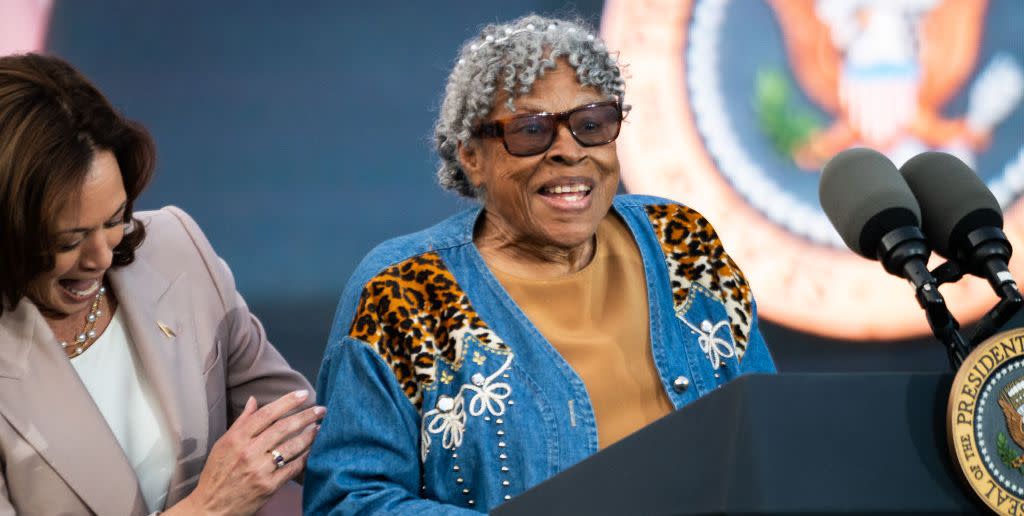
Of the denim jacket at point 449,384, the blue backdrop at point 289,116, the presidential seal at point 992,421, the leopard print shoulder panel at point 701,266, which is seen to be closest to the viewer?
the presidential seal at point 992,421

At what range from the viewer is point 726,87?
3127 mm

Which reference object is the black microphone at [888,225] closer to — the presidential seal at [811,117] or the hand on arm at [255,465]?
the hand on arm at [255,465]

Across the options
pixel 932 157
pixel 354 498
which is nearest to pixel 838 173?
pixel 932 157

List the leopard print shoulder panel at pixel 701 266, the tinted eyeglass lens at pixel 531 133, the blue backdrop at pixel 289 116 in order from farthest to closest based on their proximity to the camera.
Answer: the blue backdrop at pixel 289 116 → the leopard print shoulder panel at pixel 701 266 → the tinted eyeglass lens at pixel 531 133

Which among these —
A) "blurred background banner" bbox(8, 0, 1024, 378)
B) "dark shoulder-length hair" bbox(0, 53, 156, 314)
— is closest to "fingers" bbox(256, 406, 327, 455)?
"dark shoulder-length hair" bbox(0, 53, 156, 314)

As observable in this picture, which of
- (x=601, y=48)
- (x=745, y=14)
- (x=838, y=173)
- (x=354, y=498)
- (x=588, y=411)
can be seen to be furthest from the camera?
(x=745, y=14)

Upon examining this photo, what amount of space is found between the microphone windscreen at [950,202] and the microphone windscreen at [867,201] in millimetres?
38

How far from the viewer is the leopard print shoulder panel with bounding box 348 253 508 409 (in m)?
1.77

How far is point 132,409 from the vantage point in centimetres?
199

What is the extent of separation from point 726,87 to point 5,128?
185 cm

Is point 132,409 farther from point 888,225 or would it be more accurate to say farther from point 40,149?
point 888,225

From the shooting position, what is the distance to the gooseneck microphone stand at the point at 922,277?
1.17m

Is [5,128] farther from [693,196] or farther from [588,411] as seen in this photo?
[693,196]

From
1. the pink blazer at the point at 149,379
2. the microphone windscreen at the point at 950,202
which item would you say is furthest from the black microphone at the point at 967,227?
the pink blazer at the point at 149,379
